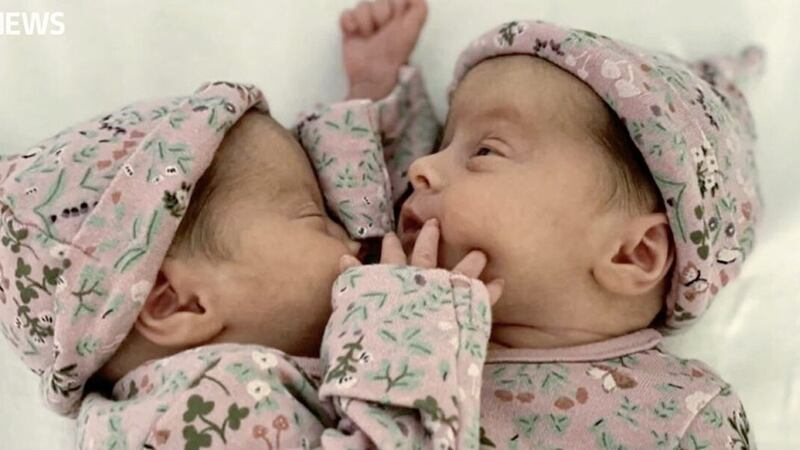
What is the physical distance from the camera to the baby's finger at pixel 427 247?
1191 millimetres

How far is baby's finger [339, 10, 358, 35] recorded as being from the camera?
1592 millimetres

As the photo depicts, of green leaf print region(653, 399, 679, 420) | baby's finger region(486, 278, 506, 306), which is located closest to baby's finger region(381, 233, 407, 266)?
baby's finger region(486, 278, 506, 306)

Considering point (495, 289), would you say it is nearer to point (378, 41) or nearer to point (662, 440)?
point (662, 440)

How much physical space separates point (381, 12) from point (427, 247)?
1.71ft

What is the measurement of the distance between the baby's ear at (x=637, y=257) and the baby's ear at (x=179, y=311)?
448mm

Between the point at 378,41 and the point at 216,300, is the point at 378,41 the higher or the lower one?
the higher one

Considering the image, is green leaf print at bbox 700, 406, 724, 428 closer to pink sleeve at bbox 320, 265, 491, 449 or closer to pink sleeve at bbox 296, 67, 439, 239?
pink sleeve at bbox 320, 265, 491, 449

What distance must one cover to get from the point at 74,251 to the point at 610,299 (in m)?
0.61

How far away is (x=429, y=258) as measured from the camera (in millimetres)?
1194

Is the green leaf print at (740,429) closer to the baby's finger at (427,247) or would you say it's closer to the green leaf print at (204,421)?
the baby's finger at (427,247)

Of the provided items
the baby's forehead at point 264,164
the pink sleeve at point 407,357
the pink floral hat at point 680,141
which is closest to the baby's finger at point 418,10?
A: the pink floral hat at point 680,141

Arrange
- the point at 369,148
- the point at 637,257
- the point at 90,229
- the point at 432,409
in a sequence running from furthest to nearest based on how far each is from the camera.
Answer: the point at 369,148 < the point at 637,257 < the point at 90,229 < the point at 432,409

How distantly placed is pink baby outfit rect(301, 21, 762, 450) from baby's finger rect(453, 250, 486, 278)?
122 millimetres

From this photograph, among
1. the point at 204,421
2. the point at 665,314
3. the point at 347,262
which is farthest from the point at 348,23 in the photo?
the point at 204,421
